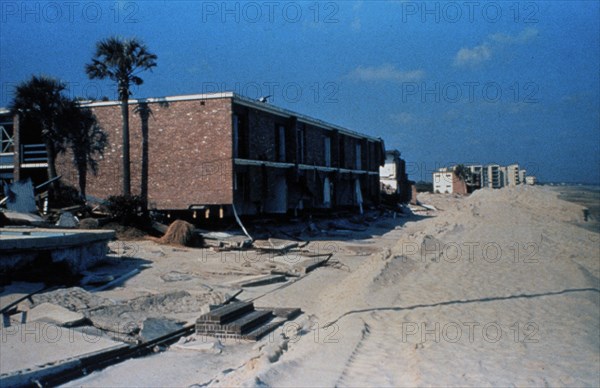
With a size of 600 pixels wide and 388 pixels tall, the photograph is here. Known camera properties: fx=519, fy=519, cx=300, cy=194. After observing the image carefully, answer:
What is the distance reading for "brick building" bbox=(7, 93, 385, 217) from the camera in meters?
21.6

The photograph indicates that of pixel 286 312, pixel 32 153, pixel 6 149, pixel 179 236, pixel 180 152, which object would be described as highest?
pixel 6 149

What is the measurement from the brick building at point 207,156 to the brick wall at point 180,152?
41 mm

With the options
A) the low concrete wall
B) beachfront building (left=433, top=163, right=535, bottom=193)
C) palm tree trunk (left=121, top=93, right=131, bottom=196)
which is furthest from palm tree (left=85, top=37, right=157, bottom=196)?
beachfront building (left=433, top=163, right=535, bottom=193)

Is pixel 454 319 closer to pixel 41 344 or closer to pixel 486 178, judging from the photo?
pixel 41 344

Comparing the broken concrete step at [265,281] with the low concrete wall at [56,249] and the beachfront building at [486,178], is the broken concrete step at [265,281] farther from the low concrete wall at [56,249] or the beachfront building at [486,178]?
the beachfront building at [486,178]

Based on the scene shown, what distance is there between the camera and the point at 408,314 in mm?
9883

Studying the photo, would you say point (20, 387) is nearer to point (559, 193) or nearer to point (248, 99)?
point (248, 99)

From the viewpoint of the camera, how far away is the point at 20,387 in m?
5.61

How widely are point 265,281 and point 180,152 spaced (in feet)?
35.6

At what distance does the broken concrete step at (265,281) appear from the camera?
1273 centimetres

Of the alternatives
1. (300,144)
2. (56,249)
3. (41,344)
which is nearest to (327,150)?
(300,144)

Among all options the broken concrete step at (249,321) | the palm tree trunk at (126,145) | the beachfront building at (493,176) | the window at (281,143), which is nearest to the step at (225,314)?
the broken concrete step at (249,321)

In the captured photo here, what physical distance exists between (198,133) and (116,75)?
5477 millimetres

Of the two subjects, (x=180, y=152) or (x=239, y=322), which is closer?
(x=239, y=322)
